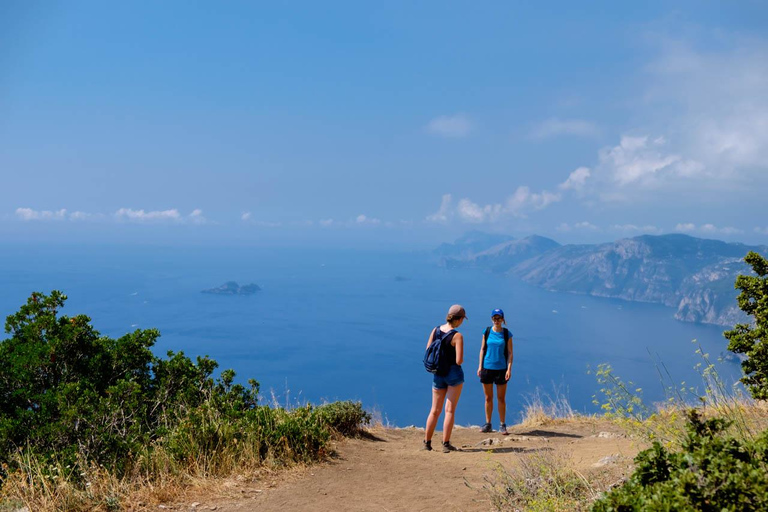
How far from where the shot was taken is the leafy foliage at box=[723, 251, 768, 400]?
515 centimetres

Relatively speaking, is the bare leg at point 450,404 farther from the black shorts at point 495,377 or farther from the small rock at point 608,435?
the small rock at point 608,435

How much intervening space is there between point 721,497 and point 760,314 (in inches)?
154

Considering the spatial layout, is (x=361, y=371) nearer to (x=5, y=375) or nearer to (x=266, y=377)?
(x=266, y=377)

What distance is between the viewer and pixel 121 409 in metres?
6.34

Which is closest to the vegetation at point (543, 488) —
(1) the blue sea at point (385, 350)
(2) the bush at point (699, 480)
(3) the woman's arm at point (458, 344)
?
(2) the bush at point (699, 480)

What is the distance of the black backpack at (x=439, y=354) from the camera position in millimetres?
7453

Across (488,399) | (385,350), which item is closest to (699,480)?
(488,399)

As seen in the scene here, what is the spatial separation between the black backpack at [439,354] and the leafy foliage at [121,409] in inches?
74.0

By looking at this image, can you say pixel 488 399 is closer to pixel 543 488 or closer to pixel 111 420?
pixel 543 488

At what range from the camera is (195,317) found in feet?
589

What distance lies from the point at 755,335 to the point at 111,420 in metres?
7.43

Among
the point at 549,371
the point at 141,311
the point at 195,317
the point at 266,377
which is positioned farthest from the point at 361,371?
the point at 141,311

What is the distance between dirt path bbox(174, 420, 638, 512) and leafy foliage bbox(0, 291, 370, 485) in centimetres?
53

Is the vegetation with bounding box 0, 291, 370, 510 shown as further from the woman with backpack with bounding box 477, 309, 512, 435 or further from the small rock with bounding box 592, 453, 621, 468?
the small rock with bounding box 592, 453, 621, 468
